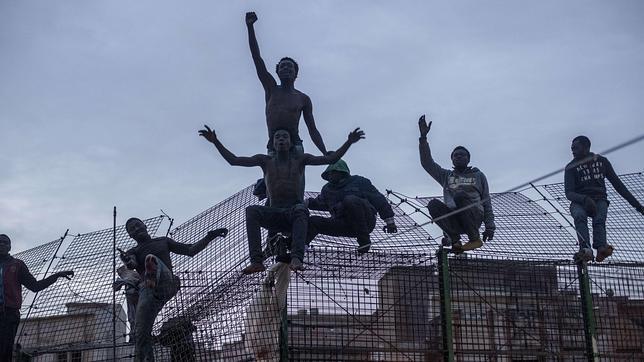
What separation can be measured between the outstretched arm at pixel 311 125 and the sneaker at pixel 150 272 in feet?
8.79

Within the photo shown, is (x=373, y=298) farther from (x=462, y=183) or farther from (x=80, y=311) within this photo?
(x=80, y=311)

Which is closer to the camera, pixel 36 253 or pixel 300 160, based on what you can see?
pixel 300 160

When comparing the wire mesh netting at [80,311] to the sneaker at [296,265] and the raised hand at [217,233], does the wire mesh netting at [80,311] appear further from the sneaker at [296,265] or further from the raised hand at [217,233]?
the sneaker at [296,265]

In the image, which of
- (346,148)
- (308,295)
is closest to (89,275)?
(308,295)

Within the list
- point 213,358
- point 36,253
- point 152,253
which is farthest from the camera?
point 36,253

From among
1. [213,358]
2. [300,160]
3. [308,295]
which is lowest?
[213,358]

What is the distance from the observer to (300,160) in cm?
930

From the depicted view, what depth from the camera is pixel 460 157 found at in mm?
10211

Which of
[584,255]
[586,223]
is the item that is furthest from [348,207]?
[586,223]

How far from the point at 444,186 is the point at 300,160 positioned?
1.81 m

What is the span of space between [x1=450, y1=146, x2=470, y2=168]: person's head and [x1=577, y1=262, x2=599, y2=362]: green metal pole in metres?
1.75

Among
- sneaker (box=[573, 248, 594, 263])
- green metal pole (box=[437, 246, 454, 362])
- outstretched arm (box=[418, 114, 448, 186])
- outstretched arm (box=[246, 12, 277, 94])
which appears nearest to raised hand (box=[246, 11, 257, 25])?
outstretched arm (box=[246, 12, 277, 94])

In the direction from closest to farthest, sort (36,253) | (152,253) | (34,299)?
1. (152,253)
2. (34,299)
3. (36,253)

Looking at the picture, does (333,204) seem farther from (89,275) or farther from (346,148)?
(89,275)
